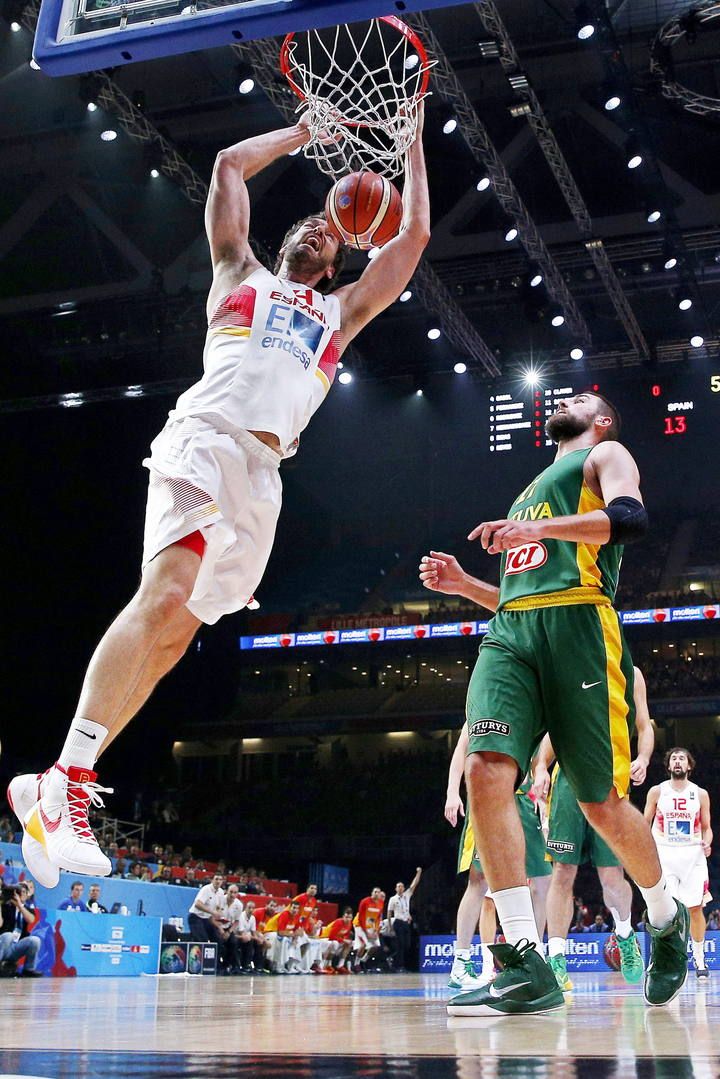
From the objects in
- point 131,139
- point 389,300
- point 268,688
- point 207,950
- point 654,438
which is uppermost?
point 131,139

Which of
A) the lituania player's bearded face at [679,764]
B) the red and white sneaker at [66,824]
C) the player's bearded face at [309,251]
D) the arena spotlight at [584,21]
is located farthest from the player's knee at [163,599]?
the arena spotlight at [584,21]

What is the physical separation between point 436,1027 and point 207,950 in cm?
1254

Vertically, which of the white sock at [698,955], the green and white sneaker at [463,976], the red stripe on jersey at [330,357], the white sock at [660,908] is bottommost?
the white sock at [698,955]

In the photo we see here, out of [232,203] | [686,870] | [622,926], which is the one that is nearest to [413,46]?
[232,203]

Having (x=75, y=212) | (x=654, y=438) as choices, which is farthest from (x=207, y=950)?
(x=654, y=438)

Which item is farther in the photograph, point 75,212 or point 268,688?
point 268,688

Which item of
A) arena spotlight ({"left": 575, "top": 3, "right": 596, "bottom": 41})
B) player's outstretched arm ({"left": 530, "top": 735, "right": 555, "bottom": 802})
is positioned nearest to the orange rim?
player's outstretched arm ({"left": 530, "top": 735, "right": 555, "bottom": 802})

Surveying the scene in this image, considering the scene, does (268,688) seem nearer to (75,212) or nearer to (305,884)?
(305,884)

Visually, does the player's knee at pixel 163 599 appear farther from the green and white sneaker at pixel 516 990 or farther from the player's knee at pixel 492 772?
the green and white sneaker at pixel 516 990

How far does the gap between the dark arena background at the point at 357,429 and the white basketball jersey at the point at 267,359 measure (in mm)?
7683

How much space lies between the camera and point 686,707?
23062mm

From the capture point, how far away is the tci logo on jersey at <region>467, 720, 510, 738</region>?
3.42 meters

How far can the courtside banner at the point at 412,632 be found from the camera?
22797 millimetres

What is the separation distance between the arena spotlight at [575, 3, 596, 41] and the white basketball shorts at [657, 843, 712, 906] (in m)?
10.0
